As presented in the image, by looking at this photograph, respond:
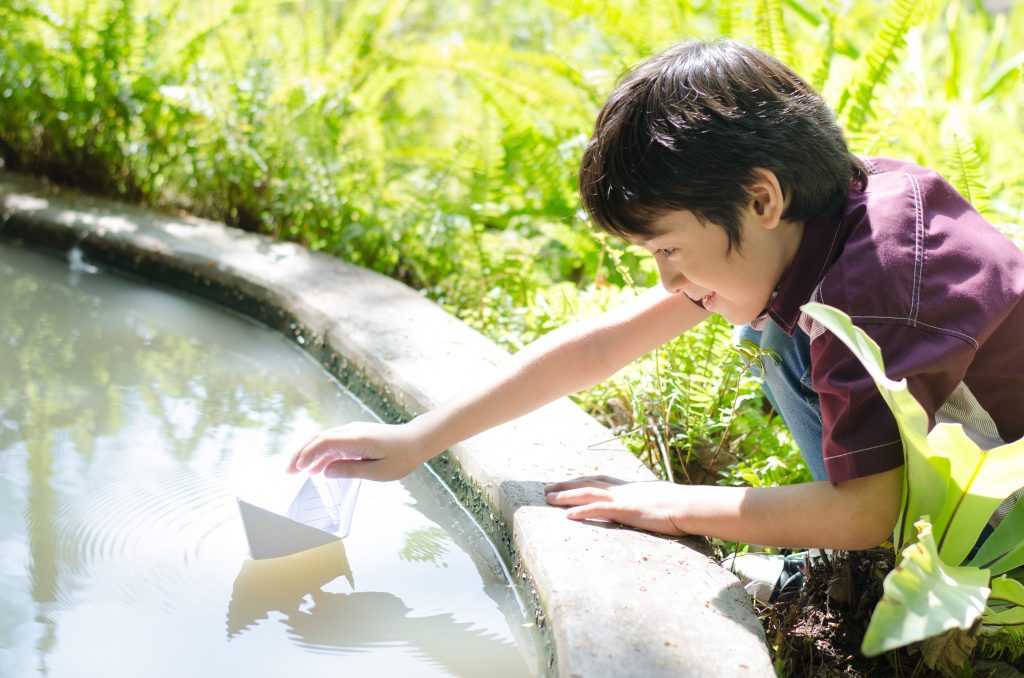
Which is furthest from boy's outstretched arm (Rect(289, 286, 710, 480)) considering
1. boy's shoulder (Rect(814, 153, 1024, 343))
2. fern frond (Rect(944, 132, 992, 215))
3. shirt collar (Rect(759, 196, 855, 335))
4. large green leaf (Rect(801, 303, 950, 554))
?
fern frond (Rect(944, 132, 992, 215))

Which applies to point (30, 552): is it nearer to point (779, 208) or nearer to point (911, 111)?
point (779, 208)

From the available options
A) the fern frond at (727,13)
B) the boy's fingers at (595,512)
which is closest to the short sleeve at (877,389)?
the boy's fingers at (595,512)

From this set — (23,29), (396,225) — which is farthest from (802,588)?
(23,29)

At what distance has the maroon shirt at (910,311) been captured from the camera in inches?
55.7

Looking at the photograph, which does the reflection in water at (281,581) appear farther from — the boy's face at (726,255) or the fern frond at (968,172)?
the fern frond at (968,172)

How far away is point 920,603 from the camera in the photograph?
1.21m

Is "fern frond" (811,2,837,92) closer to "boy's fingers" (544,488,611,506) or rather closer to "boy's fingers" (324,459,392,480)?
"boy's fingers" (544,488,611,506)

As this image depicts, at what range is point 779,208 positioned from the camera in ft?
5.05

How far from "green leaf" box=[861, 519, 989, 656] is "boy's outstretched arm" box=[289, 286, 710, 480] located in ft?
2.62

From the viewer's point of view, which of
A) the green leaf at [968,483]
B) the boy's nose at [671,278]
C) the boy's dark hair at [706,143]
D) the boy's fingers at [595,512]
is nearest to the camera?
the green leaf at [968,483]

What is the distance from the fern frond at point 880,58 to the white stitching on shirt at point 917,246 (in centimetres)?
176

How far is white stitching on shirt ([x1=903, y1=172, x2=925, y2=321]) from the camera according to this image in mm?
1416

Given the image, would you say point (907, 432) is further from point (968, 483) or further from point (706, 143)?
point (706, 143)

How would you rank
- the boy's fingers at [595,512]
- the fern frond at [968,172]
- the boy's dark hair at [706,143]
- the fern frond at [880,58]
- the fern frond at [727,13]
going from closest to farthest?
the boy's dark hair at [706,143] → the boy's fingers at [595,512] → the fern frond at [968,172] → the fern frond at [880,58] → the fern frond at [727,13]
